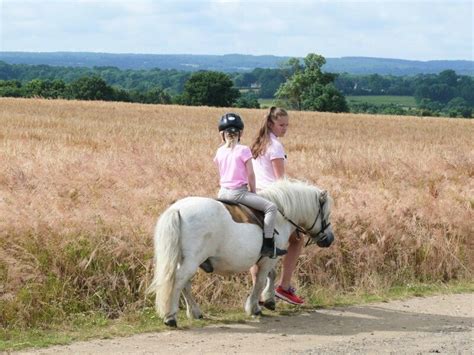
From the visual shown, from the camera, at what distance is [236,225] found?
7.79 m

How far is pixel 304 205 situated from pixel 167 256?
1.90 metres

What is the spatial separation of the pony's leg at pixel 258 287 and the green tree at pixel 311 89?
73815 mm

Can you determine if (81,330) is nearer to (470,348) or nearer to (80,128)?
(470,348)

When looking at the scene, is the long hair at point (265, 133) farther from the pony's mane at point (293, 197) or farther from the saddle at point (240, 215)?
the saddle at point (240, 215)

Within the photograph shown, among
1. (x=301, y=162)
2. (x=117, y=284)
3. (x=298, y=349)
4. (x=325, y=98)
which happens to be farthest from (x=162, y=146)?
(x=325, y=98)

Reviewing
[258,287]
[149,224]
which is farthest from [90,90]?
[258,287]

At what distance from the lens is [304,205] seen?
8523mm

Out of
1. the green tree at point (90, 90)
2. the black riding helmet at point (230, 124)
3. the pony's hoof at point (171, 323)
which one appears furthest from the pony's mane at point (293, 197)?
the green tree at point (90, 90)

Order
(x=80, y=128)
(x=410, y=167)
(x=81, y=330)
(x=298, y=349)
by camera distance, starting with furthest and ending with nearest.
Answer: (x=80, y=128), (x=410, y=167), (x=81, y=330), (x=298, y=349)

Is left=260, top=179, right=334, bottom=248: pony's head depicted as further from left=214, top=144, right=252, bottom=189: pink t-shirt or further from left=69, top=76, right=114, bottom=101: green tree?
left=69, top=76, right=114, bottom=101: green tree

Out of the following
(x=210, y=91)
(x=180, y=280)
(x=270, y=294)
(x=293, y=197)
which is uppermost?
(x=293, y=197)

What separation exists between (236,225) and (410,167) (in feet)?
30.0

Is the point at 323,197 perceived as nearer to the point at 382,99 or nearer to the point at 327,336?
the point at 327,336

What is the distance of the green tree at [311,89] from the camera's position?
8162cm
